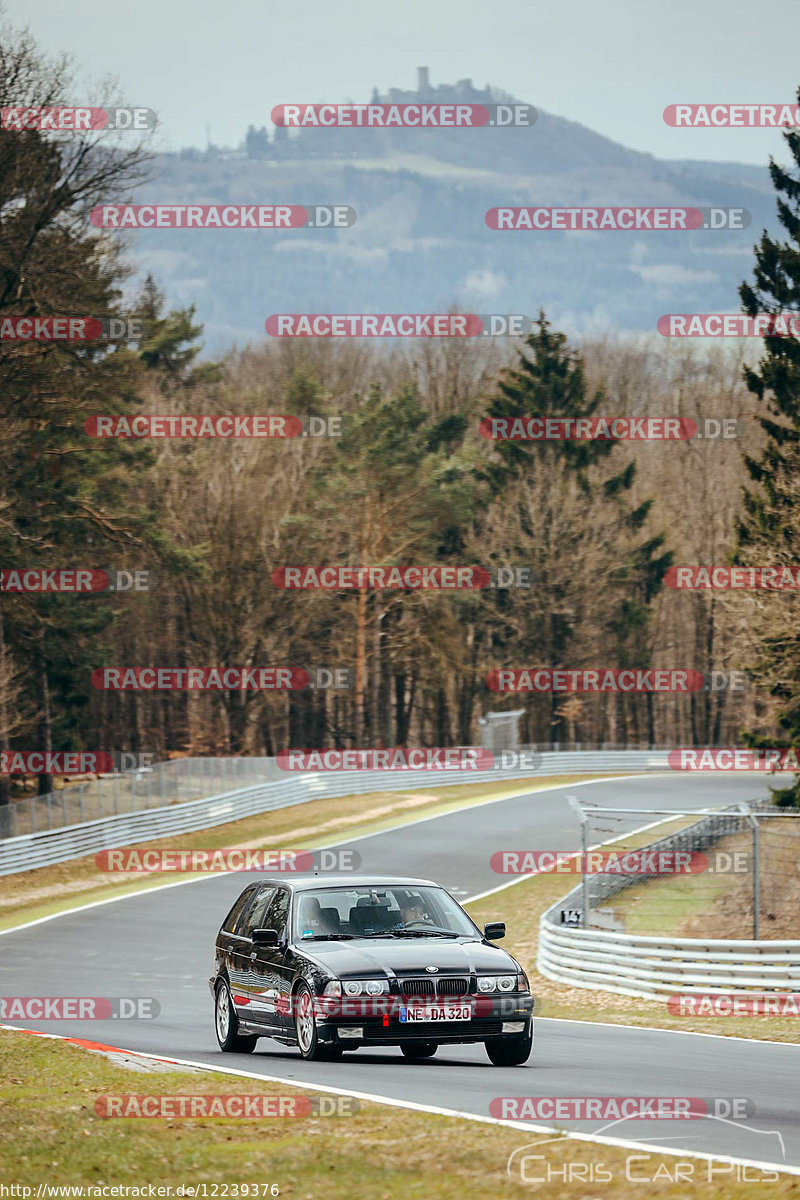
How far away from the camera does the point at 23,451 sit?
41875 mm

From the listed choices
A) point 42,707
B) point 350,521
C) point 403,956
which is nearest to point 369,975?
point 403,956

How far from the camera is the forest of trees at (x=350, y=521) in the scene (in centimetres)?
4041

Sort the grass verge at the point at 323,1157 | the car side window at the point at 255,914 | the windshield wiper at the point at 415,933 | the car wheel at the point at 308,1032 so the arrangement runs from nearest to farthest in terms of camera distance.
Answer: the grass verge at the point at 323,1157 → the car wheel at the point at 308,1032 → the windshield wiper at the point at 415,933 → the car side window at the point at 255,914

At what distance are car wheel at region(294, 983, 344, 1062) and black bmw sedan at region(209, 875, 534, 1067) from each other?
1 centimetres

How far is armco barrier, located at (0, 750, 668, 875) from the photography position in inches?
1555

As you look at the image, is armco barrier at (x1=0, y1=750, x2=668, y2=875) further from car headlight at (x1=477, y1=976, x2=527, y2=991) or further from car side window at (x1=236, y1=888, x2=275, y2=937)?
car headlight at (x1=477, y1=976, x2=527, y2=991)

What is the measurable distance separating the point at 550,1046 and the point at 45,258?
98.8ft

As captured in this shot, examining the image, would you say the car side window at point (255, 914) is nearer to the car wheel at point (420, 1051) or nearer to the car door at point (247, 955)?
the car door at point (247, 955)

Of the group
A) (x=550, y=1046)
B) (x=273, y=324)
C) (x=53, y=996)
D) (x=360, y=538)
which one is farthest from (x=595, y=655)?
(x=550, y=1046)

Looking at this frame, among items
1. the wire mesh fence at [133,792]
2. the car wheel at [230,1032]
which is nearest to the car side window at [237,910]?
the car wheel at [230,1032]

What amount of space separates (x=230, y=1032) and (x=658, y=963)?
808cm

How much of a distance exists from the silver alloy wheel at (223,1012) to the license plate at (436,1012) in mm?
3066

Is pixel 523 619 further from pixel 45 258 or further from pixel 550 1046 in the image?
pixel 550 1046

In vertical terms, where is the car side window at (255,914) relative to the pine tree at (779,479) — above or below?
below
